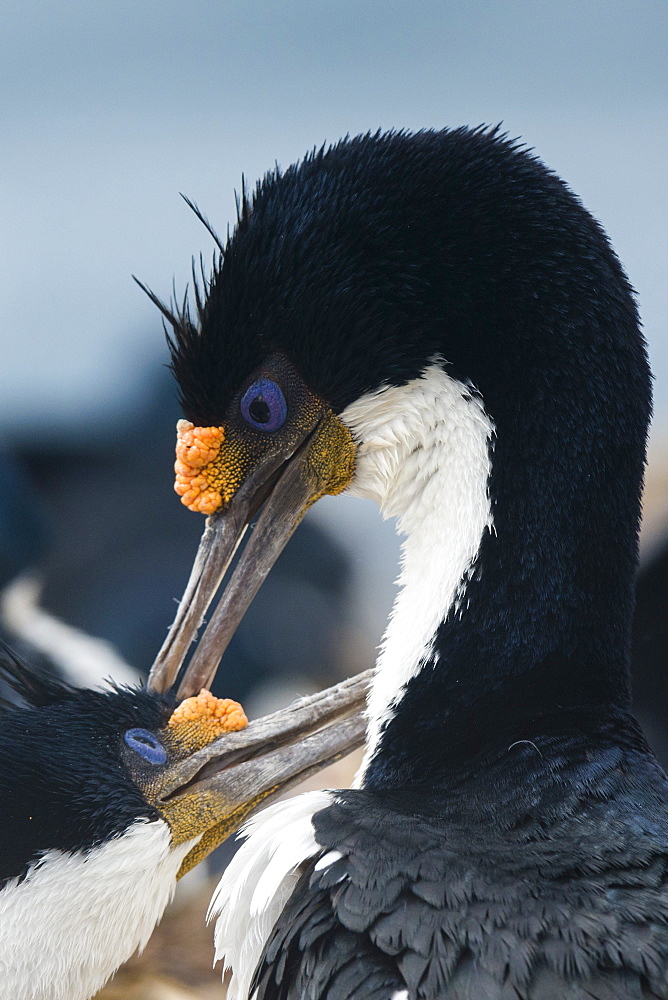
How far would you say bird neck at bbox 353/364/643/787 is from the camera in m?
0.93

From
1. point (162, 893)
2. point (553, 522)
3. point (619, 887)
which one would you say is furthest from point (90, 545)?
point (619, 887)

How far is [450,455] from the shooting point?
967 mm

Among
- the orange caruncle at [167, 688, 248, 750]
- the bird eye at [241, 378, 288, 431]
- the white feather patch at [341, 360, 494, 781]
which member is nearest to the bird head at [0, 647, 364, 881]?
the orange caruncle at [167, 688, 248, 750]

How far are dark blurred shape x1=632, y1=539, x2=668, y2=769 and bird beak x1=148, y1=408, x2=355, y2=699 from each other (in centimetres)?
97

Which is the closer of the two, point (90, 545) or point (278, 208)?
point (278, 208)

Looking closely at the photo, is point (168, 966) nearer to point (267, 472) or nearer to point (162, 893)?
point (162, 893)

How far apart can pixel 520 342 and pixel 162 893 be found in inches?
26.9

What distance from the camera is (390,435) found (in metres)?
1.01

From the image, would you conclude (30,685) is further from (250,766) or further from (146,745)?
(250,766)

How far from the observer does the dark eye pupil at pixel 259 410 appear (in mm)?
1020

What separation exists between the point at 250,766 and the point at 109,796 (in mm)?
158

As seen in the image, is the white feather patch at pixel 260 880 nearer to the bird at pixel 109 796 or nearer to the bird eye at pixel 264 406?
the bird at pixel 109 796

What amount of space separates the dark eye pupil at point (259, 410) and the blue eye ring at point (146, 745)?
1.22ft

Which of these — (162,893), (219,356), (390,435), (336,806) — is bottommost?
(162,893)
